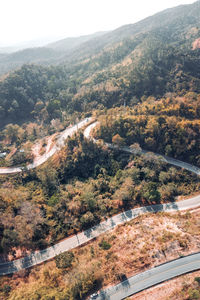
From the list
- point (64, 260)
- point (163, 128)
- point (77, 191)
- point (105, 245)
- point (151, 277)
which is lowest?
point (151, 277)

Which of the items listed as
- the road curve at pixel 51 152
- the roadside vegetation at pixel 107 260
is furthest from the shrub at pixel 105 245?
the road curve at pixel 51 152

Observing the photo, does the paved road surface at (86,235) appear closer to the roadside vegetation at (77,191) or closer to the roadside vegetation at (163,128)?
the roadside vegetation at (77,191)

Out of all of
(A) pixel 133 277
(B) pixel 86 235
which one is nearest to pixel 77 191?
(B) pixel 86 235

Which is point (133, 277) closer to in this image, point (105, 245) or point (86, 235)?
point (105, 245)

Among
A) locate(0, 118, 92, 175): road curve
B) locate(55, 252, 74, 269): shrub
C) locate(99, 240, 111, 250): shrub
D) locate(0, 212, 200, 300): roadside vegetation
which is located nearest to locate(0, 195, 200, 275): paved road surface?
locate(0, 212, 200, 300): roadside vegetation

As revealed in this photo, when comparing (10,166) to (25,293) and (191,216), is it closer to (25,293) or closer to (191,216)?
(25,293)

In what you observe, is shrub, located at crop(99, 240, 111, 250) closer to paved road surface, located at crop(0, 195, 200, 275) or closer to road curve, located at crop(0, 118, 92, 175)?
paved road surface, located at crop(0, 195, 200, 275)

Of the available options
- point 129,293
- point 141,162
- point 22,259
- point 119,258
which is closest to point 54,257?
point 22,259
